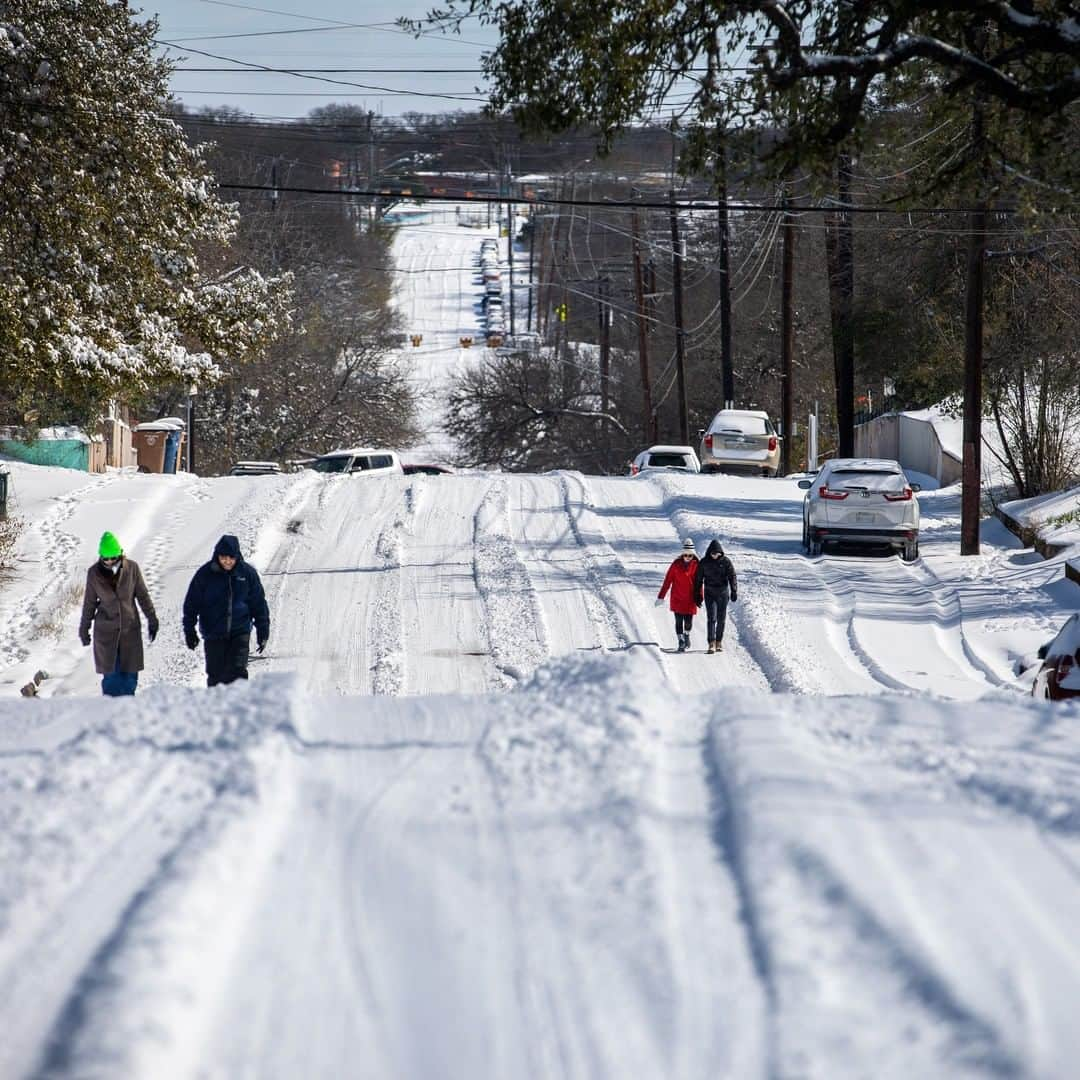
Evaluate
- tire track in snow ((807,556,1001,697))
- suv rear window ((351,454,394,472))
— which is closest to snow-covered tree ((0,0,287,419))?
tire track in snow ((807,556,1001,697))

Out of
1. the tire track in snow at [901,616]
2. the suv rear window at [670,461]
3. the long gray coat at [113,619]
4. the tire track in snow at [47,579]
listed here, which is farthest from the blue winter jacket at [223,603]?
the suv rear window at [670,461]

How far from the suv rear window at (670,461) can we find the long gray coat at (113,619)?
1128 inches

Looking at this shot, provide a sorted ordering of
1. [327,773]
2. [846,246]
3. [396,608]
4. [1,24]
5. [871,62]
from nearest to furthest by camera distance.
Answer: [327,773]
[871,62]
[1,24]
[396,608]
[846,246]

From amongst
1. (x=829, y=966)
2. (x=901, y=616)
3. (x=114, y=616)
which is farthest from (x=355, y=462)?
(x=829, y=966)

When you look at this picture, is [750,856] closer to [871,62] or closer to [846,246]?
[871,62]

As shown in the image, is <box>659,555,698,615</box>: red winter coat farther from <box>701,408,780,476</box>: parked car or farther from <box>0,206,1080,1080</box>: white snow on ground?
<box>701,408,780,476</box>: parked car

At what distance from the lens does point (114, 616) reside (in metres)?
11.9

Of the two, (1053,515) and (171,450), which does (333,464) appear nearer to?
(171,450)

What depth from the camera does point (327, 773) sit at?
21.0 ft

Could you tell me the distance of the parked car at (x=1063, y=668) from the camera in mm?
10453

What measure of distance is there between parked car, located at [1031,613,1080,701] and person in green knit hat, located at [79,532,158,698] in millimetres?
7032

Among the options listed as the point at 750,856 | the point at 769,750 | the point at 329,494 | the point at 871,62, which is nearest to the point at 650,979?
the point at 750,856

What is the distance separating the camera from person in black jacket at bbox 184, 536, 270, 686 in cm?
1184

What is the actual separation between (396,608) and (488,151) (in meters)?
127
